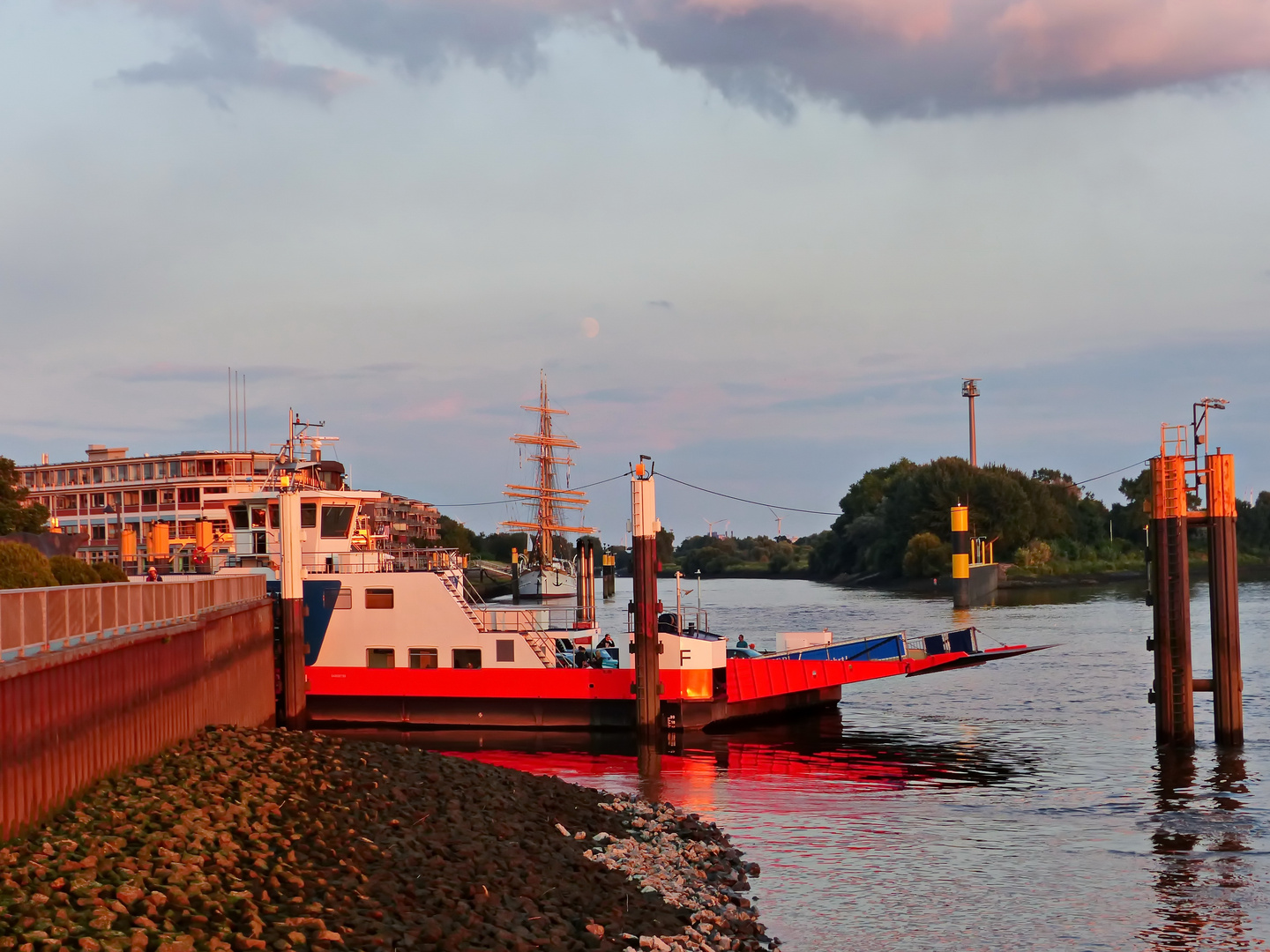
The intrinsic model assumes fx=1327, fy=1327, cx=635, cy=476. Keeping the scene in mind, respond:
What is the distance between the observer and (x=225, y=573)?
125 feet

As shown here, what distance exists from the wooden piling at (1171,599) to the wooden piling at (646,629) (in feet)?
36.2

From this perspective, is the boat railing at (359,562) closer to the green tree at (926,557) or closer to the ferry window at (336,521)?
the ferry window at (336,521)

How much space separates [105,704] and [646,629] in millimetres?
15831

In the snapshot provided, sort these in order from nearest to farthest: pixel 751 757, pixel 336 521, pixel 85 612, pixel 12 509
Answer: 1. pixel 85 612
2. pixel 751 757
3. pixel 336 521
4. pixel 12 509

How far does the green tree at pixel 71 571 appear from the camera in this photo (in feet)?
95.1

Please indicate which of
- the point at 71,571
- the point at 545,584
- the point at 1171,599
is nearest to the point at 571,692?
the point at 71,571

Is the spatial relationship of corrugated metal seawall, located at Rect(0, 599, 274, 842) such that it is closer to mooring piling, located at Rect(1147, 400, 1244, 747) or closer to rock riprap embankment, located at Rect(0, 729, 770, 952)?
rock riprap embankment, located at Rect(0, 729, 770, 952)

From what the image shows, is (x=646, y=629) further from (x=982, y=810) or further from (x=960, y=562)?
(x=960, y=562)

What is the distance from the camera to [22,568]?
2458cm

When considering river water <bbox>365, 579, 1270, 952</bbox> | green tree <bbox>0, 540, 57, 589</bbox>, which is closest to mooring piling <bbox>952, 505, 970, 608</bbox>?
river water <bbox>365, 579, 1270, 952</bbox>

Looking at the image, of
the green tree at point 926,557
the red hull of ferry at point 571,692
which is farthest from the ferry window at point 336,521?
the green tree at point 926,557

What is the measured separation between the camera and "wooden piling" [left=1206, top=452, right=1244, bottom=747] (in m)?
26.8

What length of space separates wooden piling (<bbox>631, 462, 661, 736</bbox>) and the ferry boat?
405 mm

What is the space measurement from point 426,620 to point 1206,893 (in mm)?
21151
